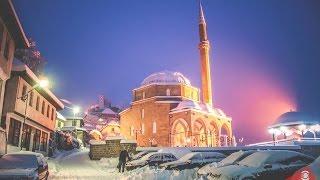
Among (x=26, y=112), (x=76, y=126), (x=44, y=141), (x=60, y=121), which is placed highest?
(x=60, y=121)

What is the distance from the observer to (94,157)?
28.6m

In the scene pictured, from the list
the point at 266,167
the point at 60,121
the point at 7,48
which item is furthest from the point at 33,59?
the point at 266,167

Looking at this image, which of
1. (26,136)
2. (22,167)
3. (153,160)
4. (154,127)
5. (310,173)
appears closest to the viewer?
(310,173)

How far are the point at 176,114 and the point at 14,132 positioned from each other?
103 feet

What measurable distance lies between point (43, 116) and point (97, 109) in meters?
69.7

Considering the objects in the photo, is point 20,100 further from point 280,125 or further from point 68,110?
point 68,110

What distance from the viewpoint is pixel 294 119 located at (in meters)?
42.5

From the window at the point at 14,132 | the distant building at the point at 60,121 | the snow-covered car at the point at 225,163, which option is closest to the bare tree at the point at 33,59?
the distant building at the point at 60,121

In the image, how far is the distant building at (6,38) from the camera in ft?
56.1

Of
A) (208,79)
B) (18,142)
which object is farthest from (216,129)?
(18,142)

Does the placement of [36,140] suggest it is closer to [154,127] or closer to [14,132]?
[14,132]

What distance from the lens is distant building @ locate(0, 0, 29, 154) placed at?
56.1 feet

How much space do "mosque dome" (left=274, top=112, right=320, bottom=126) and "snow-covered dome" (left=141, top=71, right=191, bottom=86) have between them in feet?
61.8

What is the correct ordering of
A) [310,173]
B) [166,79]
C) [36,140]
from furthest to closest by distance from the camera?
[166,79]
[36,140]
[310,173]
